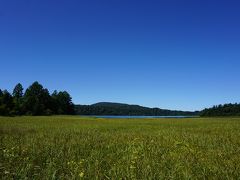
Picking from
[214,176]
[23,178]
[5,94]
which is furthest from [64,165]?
[5,94]

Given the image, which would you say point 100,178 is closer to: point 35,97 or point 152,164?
point 152,164

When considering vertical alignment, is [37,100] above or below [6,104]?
above

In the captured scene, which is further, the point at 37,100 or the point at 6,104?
the point at 37,100

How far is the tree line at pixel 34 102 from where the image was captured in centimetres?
9881

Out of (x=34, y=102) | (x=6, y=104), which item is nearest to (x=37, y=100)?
(x=34, y=102)

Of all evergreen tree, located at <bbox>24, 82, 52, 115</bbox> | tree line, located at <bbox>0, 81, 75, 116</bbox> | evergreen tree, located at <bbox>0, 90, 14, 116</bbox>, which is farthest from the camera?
evergreen tree, located at <bbox>24, 82, 52, 115</bbox>

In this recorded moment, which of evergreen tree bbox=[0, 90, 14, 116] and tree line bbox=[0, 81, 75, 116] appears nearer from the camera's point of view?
evergreen tree bbox=[0, 90, 14, 116]

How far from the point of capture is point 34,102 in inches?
4466

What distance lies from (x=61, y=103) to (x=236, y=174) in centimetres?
13026

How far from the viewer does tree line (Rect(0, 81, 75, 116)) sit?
324ft

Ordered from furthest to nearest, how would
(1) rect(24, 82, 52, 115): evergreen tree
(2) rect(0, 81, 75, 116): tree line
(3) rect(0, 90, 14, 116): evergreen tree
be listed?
(1) rect(24, 82, 52, 115): evergreen tree
(2) rect(0, 81, 75, 116): tree line
(3) rect(0, 90, 14, 116): evergreen tree

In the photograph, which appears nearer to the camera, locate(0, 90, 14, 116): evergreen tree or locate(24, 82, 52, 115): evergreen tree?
locate(0, 90, 14, 116): evergreen tree

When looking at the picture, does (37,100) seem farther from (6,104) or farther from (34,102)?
(6,104)

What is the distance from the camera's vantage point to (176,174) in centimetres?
667
